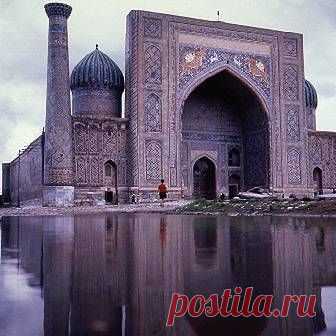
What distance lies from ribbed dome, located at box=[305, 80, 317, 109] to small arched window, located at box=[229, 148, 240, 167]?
223 inches

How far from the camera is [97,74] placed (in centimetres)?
2002

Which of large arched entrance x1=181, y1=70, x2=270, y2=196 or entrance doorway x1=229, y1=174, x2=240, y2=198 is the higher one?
large arched entrance x1=181, y1=70, x2=270, y2=196

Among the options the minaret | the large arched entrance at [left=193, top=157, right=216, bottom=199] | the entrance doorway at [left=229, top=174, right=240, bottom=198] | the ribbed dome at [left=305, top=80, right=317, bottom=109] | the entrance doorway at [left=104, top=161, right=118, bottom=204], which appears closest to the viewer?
the minaret

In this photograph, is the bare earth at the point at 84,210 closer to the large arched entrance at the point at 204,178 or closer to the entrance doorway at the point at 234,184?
the large arched entrance at the point at 204,178

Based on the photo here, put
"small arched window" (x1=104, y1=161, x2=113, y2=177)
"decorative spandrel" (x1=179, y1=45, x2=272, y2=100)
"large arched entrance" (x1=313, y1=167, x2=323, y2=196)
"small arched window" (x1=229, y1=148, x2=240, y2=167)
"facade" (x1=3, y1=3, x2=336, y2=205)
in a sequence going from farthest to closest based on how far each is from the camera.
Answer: "large arched entrance" (x1=313, y1=167, x2=323, y2=196)
"small arched window" (x1=229, y1=148, x2=240, y2=167)
"decorative spandrel" (x1=179, y1=45, x2=272, y2=100)
"small arched window" (x1=104, y1=161, x2=113, y2=177)
"facade" (x1=3, y1=3, x2=336, y2=205)

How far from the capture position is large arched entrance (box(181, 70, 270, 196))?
65.4ft

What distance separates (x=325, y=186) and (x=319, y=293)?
830 inches

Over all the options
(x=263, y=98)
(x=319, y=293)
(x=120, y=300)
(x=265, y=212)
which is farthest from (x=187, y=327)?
(x=263, y=98)

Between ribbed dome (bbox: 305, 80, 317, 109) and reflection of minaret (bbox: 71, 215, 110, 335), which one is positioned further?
ribbed dome (bbox: 305, 80, 317, 109)

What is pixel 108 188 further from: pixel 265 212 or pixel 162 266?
pixel 162 266

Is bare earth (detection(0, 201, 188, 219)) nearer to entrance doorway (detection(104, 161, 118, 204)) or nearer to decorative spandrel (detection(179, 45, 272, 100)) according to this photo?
entrance doorway (detection(104, 161, 118, 204))

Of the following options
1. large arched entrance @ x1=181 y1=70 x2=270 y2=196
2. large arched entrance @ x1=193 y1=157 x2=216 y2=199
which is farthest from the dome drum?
large arched entrance @ x1=193 y1=157 x2=216 y2=199

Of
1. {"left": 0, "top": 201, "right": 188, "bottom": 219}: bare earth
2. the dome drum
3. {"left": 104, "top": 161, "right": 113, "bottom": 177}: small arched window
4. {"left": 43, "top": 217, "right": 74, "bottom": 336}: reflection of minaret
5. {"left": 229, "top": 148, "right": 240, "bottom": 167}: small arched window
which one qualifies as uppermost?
the dome drum

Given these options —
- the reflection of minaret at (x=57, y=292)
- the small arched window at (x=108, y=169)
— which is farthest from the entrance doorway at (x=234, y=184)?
the reflection of minaret at (x=57, y=292)
